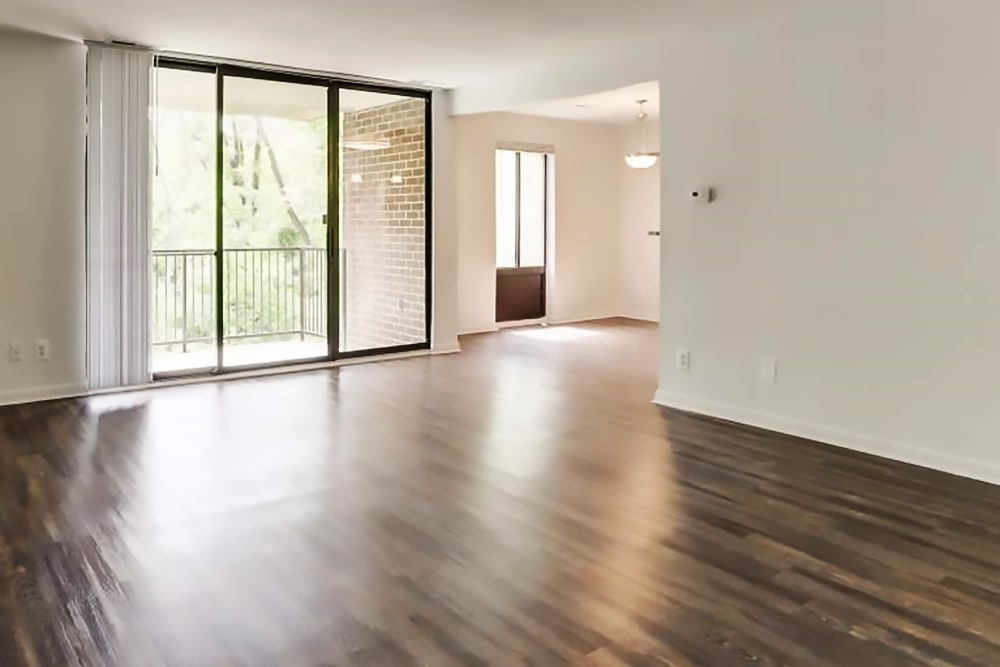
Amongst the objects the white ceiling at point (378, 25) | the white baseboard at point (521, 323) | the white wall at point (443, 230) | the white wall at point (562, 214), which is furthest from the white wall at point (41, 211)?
the white baseboard at point (521, 323)

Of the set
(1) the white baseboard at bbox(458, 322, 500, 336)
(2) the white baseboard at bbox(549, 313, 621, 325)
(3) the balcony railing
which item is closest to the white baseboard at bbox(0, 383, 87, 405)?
(3) the balcony railing

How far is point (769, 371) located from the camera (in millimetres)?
4715

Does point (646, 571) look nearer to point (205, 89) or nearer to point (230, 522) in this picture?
point (230, 522)

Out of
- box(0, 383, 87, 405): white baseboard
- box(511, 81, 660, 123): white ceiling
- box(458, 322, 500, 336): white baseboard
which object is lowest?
box(0, 383, 87, 405): white baseboard

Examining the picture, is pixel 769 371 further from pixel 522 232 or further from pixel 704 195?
pixel 522 232

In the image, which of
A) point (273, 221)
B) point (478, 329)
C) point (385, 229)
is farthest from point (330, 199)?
point (478, 329)

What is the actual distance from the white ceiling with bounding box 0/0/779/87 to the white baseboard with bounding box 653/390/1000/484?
229 centimetres

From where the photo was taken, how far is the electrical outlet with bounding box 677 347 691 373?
5.19 meters

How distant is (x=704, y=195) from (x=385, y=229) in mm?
3148

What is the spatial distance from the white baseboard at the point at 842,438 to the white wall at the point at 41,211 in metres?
4.04

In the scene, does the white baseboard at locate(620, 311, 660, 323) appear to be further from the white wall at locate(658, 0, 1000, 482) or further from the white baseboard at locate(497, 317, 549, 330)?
the white wall at locate(658, 0, 1000, 482)

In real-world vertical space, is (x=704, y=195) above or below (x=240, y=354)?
above

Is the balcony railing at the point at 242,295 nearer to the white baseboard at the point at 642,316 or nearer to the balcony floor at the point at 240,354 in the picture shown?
the balcony floor at the point at 240,354

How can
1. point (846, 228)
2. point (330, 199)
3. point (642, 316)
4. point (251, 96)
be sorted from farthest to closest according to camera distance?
1. point (642, 316)
2. point (330, 199)
3. point (251, 96)
4. point (846, 228)
